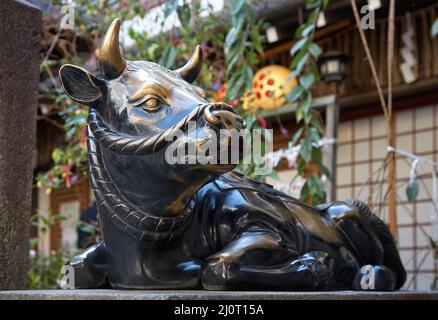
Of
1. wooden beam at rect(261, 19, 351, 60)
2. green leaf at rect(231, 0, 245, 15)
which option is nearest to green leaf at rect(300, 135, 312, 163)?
green leaf at rect(231, 0, 245, 15)

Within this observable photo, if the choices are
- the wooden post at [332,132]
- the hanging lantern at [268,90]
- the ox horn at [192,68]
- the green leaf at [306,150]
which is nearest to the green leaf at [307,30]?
the green leaf at [306,150]

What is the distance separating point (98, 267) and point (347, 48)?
155 inches

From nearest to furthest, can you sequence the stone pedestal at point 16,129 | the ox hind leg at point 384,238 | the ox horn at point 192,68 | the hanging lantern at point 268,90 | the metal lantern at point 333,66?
the ox horn at point 192,68 < the ox hind leg at point 384,238 < the stone pedestal at point 16,129 < the hanging lantern at point 268,90 < the metal lantern at point 333,66

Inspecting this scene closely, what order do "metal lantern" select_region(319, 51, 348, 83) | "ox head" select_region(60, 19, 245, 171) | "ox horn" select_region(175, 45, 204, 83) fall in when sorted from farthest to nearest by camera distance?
"metal lantern" select_region(319, 51, 348, 83), "ox horn" select_region(175, 45, 204, 83), "ox head" select_region(60, 19, 245, 171)

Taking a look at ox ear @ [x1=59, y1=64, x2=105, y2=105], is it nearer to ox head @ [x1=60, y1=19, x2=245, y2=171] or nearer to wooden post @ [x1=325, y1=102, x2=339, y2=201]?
ox head @ [x1=60, y1=19, x2=245, y2=171]

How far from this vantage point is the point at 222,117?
1213mm

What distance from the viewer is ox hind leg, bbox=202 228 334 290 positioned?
50.3 inches

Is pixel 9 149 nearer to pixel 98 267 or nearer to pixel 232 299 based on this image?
pixel 98 267

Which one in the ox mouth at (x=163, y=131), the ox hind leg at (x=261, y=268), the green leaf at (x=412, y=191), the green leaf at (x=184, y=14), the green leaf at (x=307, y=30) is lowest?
the ox hind leg at (x=261, y=268)

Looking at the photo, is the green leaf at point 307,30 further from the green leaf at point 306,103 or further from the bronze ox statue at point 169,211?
the bronze ox statue at point 169,211

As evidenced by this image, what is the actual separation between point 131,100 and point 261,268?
417mm

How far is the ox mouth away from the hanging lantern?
2.18 m

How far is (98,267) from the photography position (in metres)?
1.49

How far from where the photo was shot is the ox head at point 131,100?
1310mm
